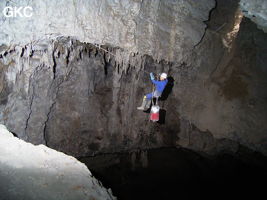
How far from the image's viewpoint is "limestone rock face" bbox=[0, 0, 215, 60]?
3889 mm

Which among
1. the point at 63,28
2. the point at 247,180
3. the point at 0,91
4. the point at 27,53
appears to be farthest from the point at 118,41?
the point at 247,180

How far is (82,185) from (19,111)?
3.33 m

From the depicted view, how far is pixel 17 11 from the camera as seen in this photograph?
3.66 metres

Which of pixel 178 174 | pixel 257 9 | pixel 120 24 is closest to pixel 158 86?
pixel 120 24

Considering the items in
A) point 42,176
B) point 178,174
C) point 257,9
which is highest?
point 257,9

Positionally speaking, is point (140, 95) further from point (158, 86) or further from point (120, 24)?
point (120, 24)

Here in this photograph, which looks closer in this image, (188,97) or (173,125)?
(188,97)

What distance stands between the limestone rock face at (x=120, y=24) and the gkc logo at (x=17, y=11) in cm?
6

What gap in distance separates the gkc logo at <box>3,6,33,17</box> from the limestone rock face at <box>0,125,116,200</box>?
7.25 ft

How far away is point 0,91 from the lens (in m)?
4.23

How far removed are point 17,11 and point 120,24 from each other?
194cm

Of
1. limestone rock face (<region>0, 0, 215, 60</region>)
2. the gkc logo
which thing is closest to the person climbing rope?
limestone rock face (<region>0, 0, 215, 60</region>)

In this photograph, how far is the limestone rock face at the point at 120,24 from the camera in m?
3.89

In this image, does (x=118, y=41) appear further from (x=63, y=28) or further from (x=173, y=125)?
(x=173, y=125)
